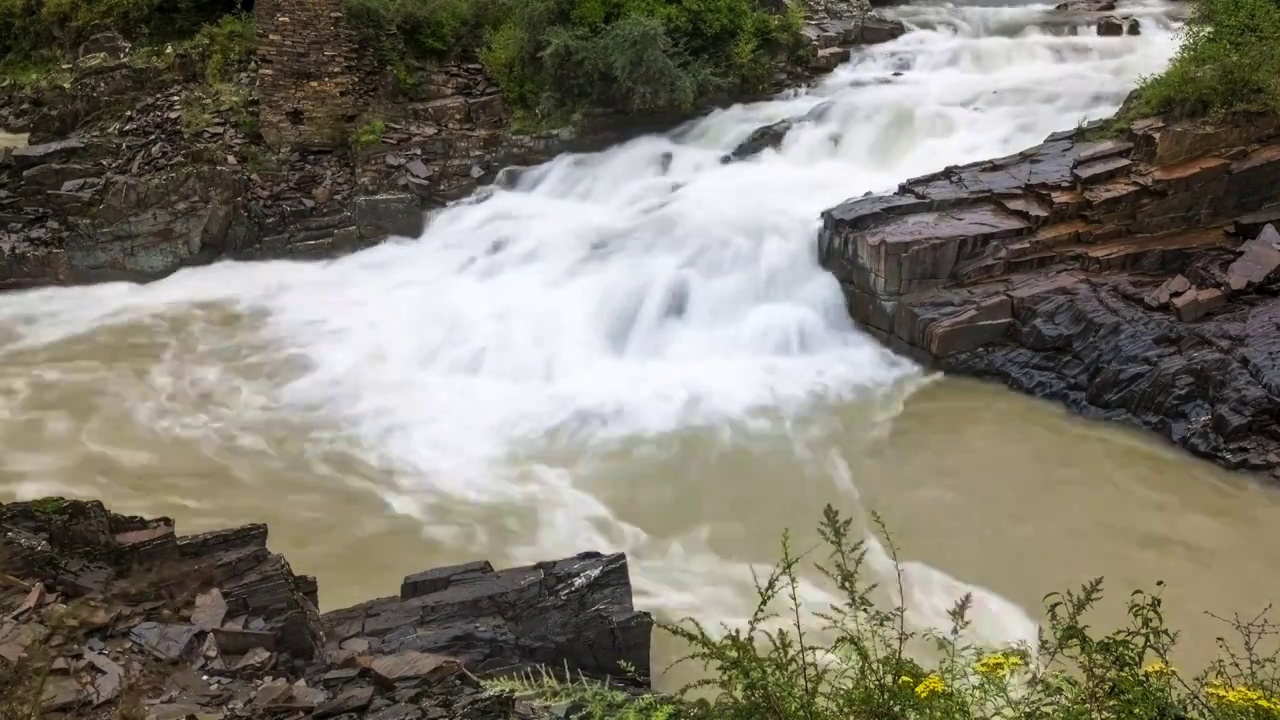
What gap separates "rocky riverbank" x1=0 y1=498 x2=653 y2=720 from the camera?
449cm

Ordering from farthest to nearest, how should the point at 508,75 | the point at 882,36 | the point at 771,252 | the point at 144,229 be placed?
the point at 882,36, the point at 508,75, the point at 144,229, the point at 771,252

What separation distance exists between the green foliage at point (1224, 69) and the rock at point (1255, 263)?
1747 millimetres

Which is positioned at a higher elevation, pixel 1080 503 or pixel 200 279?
pixel 200 279

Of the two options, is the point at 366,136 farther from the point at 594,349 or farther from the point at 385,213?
the point at 594,349

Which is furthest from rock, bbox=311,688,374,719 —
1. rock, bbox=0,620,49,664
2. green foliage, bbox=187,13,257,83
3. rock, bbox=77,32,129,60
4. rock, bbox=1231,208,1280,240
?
rock, bbox=77,32,129,60

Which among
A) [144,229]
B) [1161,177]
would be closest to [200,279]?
[144,229]

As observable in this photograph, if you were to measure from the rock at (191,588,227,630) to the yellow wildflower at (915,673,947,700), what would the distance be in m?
3.84

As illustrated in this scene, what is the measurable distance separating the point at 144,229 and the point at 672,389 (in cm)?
886

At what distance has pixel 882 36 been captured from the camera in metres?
16.8

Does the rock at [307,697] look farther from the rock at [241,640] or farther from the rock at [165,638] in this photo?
the rock at [165,638]

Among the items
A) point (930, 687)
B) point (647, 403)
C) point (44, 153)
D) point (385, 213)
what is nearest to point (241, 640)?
point (930, 687)

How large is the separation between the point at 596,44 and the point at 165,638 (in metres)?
12.1

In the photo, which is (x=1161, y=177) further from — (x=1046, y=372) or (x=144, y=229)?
(x=144, y=229)

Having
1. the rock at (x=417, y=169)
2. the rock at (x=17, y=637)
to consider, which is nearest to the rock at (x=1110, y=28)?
the rock at (x=417, y=169)
